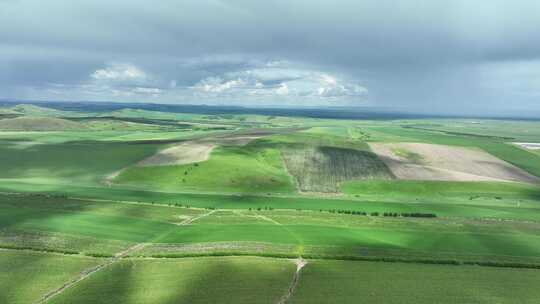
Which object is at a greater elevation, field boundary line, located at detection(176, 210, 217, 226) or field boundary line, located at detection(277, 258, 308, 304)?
field boundary line, located at detection(277, 258, 308, 304)

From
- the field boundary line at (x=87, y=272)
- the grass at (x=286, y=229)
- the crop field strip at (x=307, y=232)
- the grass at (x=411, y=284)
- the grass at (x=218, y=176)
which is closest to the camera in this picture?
the field boundary line at (x=87, y=272)

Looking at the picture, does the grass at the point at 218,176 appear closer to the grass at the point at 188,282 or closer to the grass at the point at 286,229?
the grass at the point at 286,229

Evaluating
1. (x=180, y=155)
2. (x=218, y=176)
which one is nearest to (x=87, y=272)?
(x=218, y=176)

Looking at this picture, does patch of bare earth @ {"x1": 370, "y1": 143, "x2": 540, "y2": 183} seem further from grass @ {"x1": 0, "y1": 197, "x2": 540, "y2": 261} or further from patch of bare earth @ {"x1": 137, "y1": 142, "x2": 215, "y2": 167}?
patch of bare earth @ {"x1": 137, "y1": 142, "x2": 215, "y2": 167}

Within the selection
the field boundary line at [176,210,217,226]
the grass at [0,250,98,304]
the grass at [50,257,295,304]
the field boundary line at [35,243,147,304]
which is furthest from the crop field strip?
the grass at [50,257,295,304]

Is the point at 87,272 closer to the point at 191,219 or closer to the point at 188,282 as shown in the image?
the point at 188,282

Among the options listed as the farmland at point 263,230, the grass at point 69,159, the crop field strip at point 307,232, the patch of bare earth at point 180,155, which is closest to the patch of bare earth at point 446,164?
the farmland at point 263,230
